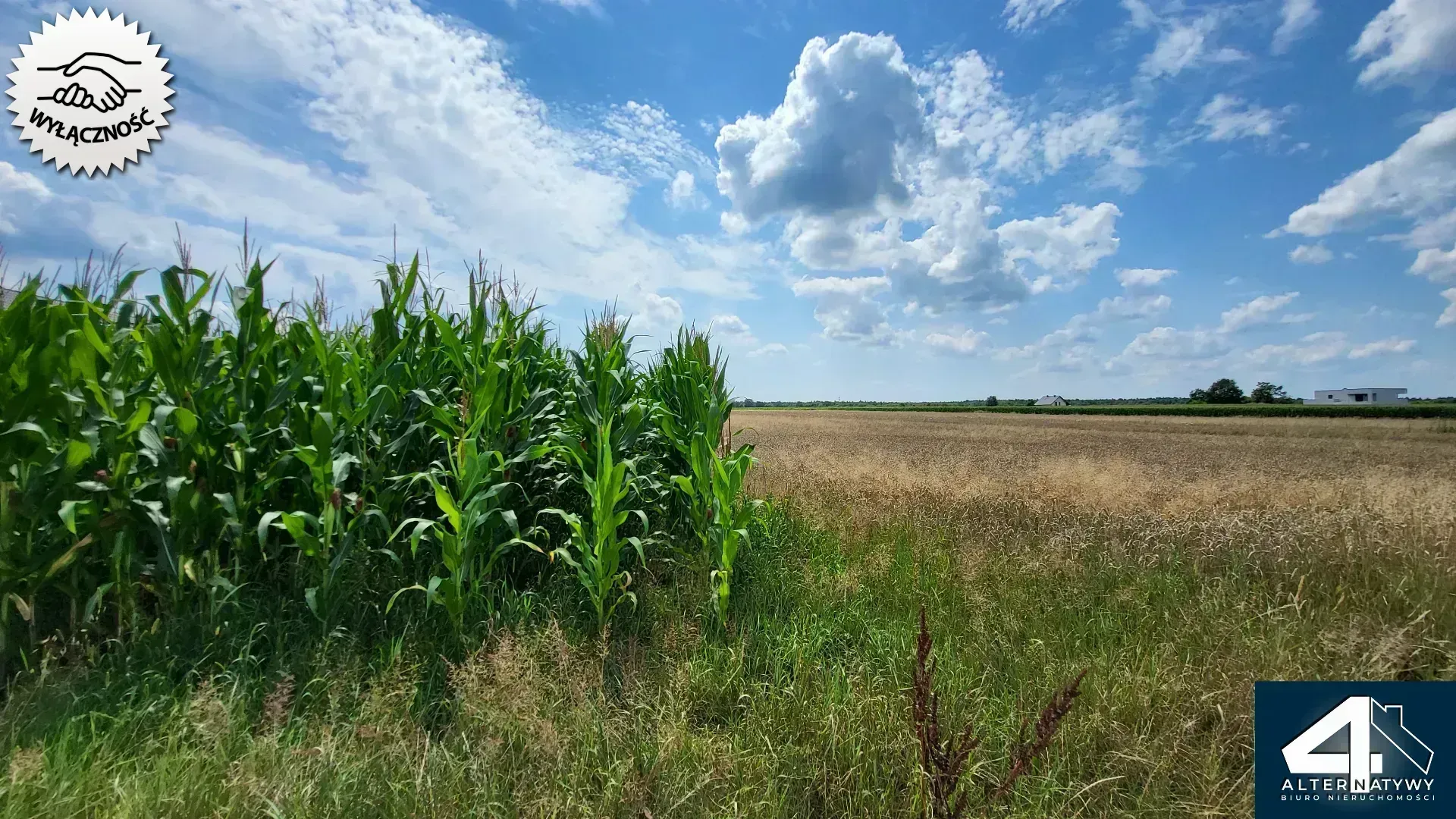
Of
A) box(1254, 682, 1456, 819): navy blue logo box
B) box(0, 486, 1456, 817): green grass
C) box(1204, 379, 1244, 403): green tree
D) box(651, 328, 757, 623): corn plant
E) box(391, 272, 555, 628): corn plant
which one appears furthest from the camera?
box(1204, 379, 1244, 403): green tree

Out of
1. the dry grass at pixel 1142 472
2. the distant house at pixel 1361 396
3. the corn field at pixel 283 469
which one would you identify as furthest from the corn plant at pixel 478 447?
the distant house at pixel 1361 396

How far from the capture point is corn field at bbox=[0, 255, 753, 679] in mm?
2709

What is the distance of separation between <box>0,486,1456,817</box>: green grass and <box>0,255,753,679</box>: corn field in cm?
27

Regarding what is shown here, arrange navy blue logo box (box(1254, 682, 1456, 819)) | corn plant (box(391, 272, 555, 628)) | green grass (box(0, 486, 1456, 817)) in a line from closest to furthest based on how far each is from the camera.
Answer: green grass (box(0, 486, 1456, 817)), navy blue logo box (box(1254, 682, 1456, 819)), corn plant (box(391, 272, 555, 628))

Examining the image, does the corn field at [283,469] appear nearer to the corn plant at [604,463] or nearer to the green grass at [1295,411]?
the corn plant at [604,463]

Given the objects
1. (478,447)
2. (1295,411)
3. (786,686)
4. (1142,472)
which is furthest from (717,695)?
(1295,411)

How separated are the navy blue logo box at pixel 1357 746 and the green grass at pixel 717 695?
0.13 meters

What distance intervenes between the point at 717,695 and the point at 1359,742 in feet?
9.97

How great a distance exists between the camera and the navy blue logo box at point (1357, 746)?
7.83 feet

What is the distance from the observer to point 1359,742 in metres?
2.53

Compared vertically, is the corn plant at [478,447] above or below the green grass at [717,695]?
above

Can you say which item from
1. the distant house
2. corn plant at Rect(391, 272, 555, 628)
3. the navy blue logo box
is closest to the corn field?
corn plant at Rect(391, 272, 555, 628)

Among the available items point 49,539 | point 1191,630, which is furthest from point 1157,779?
point 49,539

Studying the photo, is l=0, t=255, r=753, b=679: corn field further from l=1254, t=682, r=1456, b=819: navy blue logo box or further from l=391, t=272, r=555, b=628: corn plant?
l=1254, t=682, r=1456, b=819: navy blue logo box
